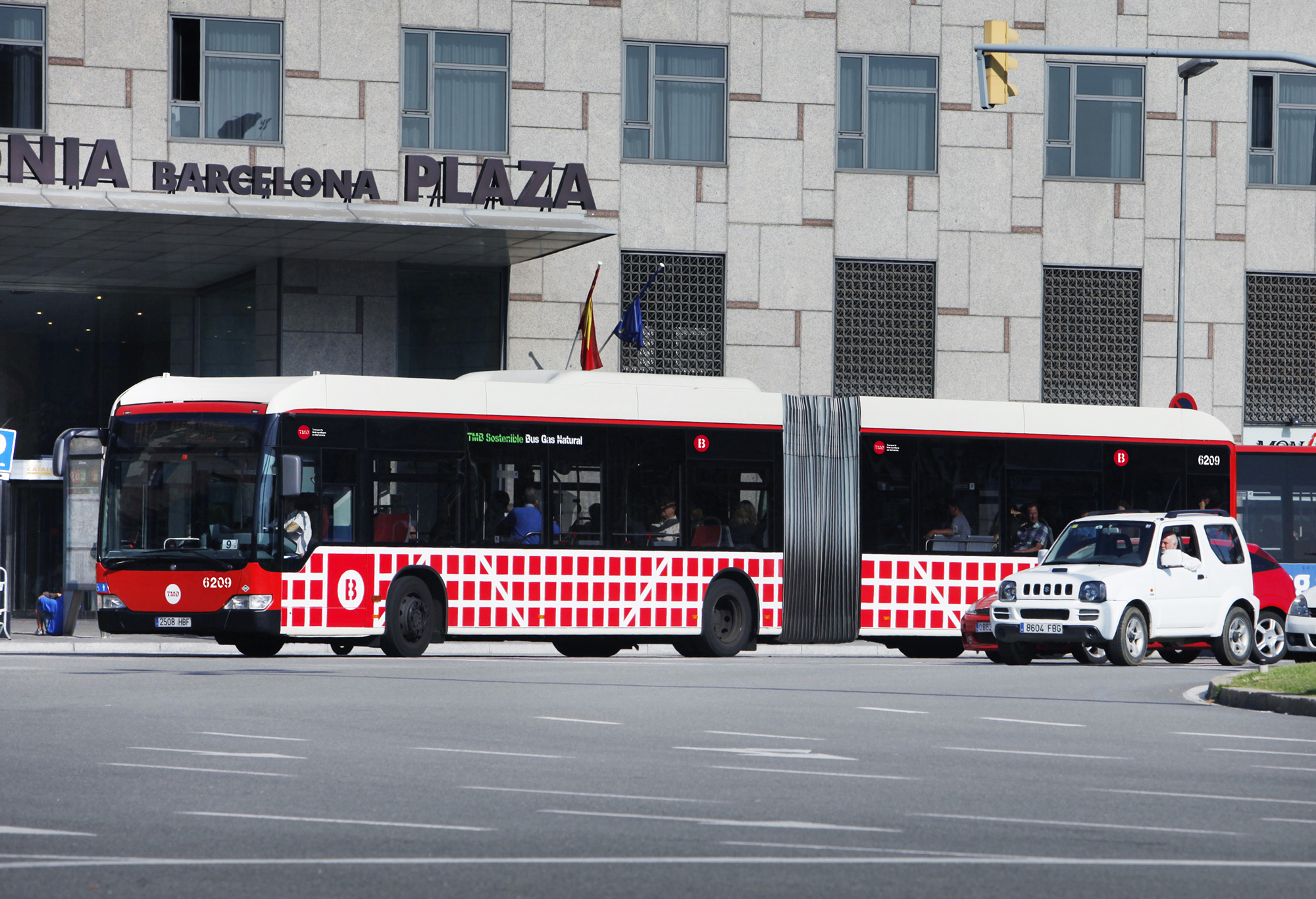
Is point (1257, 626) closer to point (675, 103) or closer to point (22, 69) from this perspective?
point (675, 103)

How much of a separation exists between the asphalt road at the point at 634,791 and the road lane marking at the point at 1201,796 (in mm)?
32

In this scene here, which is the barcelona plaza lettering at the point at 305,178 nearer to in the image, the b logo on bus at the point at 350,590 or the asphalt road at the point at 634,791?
the b logo on bus at the point at 350,590

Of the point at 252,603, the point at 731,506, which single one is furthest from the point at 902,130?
the point at 252,603

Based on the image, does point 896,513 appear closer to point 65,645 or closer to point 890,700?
point 890,700

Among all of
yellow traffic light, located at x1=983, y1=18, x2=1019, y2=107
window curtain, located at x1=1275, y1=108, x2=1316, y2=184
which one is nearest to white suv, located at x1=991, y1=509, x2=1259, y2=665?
yellow traffic light, located at x1=983, y1=18, x2=1019, y2=107

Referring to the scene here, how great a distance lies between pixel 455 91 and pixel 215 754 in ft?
68.7

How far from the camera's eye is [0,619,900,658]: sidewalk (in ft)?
77.2

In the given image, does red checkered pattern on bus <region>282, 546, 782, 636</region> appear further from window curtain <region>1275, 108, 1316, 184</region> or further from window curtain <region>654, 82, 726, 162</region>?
window curtain <region>1275, 108, 1316, 184</region>

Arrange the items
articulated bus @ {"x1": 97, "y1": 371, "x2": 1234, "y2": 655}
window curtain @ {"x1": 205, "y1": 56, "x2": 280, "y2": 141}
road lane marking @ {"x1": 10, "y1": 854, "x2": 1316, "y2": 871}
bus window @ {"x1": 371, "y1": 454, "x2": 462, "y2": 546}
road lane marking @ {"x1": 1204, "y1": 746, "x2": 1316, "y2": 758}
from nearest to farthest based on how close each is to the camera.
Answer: road lane marking @ {"x1": 10, "y1": 854, "x2": 1316, "y2": 871}
road lane marking @ {"x1": 1204, "y1": 746, "x2": 1316, "y2": 758}
articulated bus @ {"x1": 97, "y1": 371, "x2": 1234, "y2": 655}
bus window @ {"x1": 371, "y1": 454, "x2": 462, "y2": 546}
window curtain @ {"x1": 205, "y1": 56, "x2": 280, "y2": 141}

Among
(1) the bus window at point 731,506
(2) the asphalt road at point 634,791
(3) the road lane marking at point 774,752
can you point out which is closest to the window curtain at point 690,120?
(1) the bus window at point 731,506

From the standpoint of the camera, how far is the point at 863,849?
25.7 ft

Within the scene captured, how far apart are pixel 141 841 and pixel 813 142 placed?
25397 millimetres

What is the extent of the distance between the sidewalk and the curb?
7795 millimetres

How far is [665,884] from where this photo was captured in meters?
6.97
